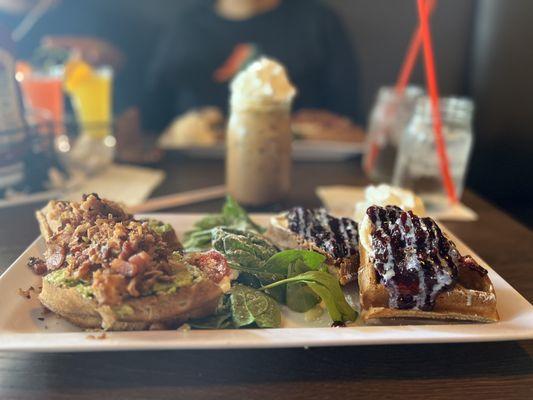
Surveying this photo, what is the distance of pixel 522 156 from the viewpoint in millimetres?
3018

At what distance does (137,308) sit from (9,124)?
4.17 ft

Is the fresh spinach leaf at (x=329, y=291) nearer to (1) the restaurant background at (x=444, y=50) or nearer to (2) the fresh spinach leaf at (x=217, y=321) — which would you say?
(2) the fresh spinach leaf at (x=217, y=321)

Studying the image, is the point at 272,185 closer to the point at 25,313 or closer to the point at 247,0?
the point at 25,313

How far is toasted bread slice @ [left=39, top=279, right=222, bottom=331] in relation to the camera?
902 millimetres

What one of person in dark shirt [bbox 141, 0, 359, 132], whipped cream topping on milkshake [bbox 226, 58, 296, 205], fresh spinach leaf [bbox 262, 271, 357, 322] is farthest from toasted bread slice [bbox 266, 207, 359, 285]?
person in dark shirt [bbox 141, 0, 359, 132]

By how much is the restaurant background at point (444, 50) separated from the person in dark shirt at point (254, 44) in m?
0.18

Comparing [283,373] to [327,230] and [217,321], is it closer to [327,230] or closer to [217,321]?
[217,321]

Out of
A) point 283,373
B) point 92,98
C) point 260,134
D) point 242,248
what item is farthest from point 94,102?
point 283,373

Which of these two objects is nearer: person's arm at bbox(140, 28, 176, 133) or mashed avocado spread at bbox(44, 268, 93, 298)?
mashed avocado spread at bbox(44, 268, 93, 298)

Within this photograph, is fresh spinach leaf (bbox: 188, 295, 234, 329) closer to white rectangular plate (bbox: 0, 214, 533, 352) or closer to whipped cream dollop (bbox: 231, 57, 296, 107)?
white rectangular plate (bbox: 0, 214, 533, 352)

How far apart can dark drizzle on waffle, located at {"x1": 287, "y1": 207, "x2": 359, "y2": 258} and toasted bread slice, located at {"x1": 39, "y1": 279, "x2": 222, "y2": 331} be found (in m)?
0.34

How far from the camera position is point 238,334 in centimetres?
89

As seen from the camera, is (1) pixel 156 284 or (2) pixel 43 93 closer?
(1) pixel 156 284

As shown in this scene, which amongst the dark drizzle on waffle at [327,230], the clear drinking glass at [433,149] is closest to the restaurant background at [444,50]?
the clear drinking glass at [433,149]
